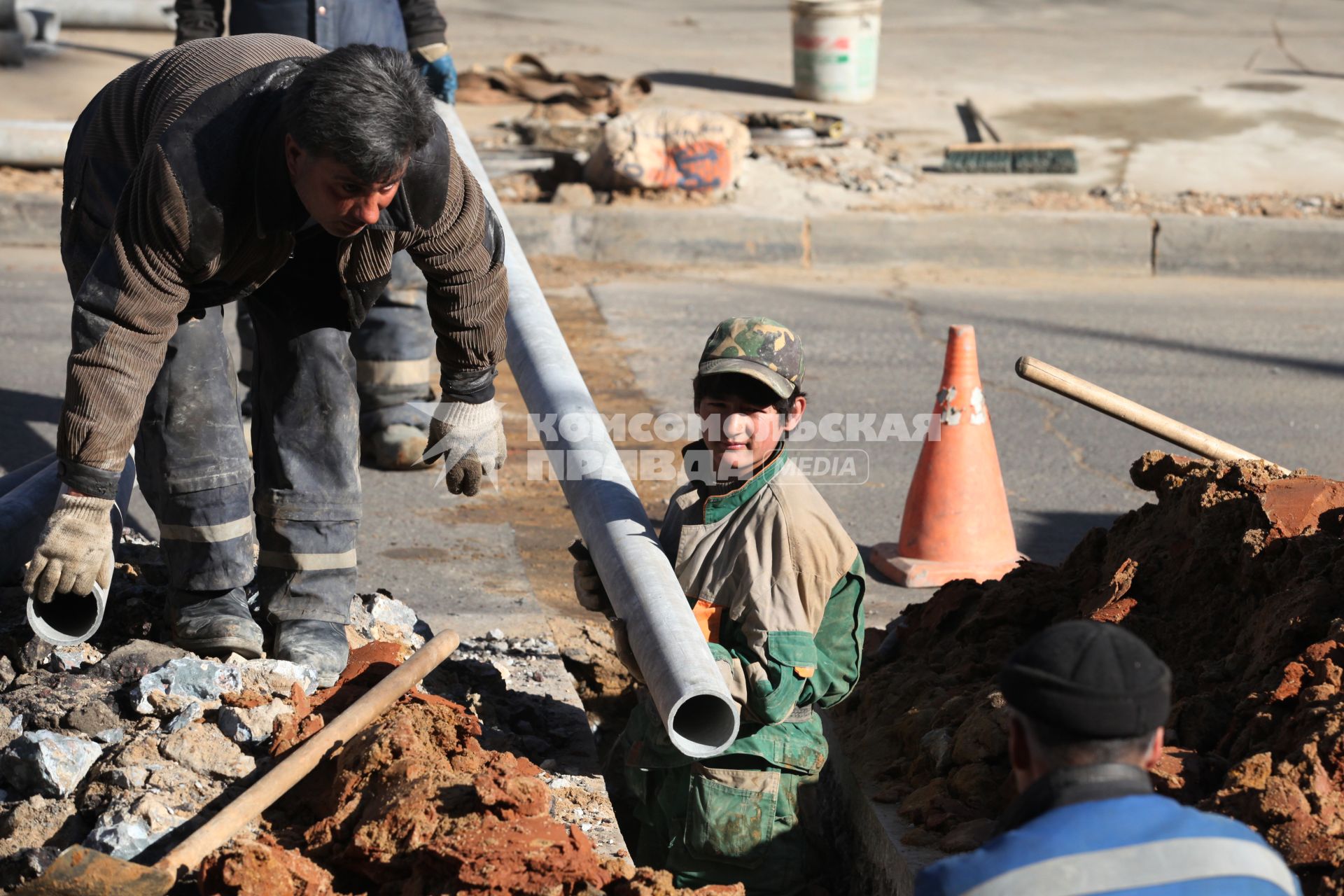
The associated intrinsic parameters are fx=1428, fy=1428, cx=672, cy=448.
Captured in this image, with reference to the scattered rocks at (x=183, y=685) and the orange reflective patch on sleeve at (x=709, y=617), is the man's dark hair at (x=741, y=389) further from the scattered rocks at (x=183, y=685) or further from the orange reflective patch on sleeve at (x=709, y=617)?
the scattered rocks at (x=183, y=685)

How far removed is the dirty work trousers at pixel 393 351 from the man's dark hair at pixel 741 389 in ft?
7.84

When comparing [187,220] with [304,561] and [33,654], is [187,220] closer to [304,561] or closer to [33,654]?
[304,561]

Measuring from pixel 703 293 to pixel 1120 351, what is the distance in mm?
2347

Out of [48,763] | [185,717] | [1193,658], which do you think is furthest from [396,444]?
[1193,658]

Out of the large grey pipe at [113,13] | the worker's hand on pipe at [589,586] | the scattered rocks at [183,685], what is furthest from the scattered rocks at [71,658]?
the large grey pipe at [113,13]

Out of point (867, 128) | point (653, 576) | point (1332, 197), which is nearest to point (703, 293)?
point (867, 128)

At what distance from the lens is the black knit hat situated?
1.82m

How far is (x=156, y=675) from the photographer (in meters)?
3.28

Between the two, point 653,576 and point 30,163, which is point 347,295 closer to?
point 653,576

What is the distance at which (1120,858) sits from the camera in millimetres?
1759

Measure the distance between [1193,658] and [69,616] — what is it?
276cm

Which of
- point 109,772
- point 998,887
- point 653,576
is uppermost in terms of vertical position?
point 998,887

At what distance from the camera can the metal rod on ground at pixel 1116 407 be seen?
3779 millimetres

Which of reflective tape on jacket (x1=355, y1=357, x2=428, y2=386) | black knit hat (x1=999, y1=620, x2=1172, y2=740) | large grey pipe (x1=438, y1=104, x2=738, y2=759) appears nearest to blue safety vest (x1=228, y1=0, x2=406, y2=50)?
reflective tape on jacket (x1=355, y1=357, x2=428, y2=386)
